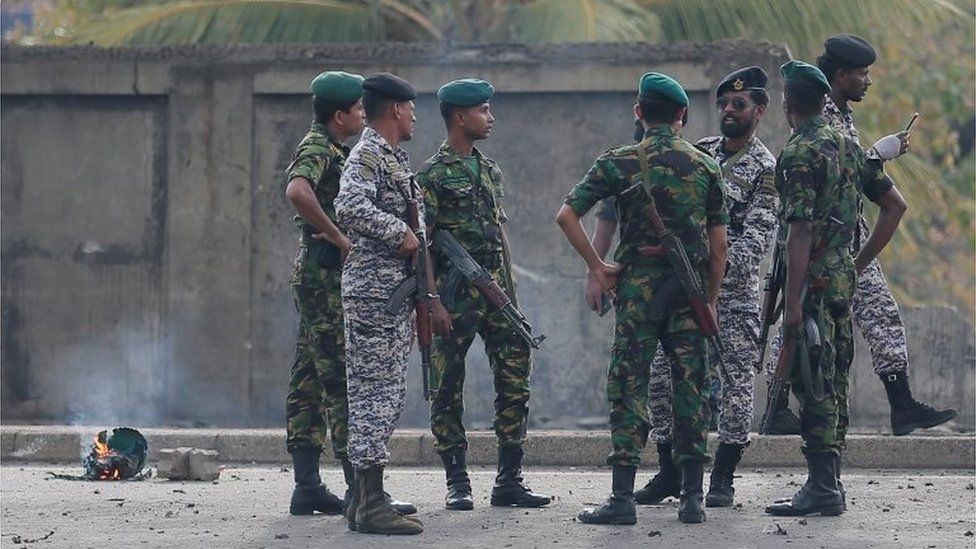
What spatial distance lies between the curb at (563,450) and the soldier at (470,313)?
223cm

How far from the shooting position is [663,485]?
8.58m

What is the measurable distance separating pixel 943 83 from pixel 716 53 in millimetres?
11193

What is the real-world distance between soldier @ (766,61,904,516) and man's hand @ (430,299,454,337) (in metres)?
1.40

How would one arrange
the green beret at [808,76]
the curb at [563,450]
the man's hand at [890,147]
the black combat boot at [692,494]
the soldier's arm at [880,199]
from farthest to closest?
1. the curb at [563,450]
2. the man's hand at [890,147]
3. the soldier's arm at [880,199]
4. the green beret at [808,76]
5. the black combat boot at [692,494]

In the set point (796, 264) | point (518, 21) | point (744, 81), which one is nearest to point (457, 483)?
point (796, 264)

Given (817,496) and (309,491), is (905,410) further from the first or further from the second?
(309,491)

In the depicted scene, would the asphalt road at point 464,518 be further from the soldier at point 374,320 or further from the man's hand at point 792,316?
the man's hand at point 792,316

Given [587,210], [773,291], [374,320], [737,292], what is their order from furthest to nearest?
[737,292] → [773,291] → [587,210] → [374,320]

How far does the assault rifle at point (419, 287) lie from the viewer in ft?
24.6

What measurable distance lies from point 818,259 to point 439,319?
5.23ft

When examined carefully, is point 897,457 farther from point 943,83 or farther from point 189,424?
point 943,83

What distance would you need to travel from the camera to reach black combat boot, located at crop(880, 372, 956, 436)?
8547mm

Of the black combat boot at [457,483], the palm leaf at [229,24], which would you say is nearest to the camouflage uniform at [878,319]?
the black combat boot at [457,483]

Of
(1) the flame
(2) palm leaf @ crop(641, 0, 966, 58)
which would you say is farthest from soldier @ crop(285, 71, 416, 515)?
(2) palm leaf @ crop(641, 0, 966, 58)
